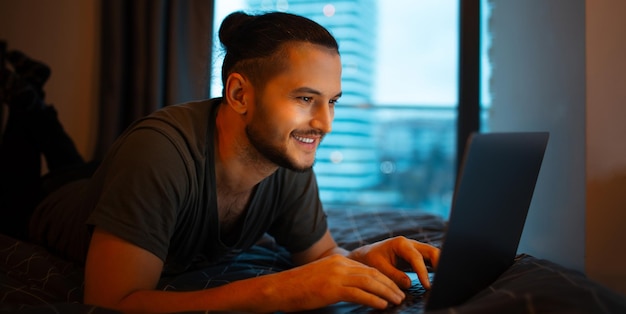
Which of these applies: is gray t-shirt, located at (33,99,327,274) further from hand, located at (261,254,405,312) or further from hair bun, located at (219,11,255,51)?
hand, located at (261,254,405,312)

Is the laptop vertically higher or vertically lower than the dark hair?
lower

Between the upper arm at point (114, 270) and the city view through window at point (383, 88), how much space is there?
2609mm

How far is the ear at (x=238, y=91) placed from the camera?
118 centimetres

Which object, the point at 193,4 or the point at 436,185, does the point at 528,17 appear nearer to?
the point at 193,4

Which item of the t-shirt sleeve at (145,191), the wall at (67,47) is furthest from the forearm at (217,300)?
the wall at (67,47)

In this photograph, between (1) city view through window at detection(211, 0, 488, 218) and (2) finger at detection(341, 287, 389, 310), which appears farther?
(1) city view through window at detection(211, 0, 488, 218)

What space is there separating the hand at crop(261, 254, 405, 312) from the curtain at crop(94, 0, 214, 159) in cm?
191

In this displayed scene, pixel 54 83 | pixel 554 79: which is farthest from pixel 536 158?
pixel 54 83

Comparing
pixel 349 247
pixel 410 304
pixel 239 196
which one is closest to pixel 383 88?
pixel 349 247

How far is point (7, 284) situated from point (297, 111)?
714 mm

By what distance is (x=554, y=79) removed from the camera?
1365mm

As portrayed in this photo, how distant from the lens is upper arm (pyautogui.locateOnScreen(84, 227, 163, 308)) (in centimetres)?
87

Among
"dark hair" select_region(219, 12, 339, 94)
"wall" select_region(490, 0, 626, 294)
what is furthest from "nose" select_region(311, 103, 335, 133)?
"wall" select_region(490, 0, 626, 294)

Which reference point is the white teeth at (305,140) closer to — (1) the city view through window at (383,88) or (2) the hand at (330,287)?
(2) the hand at (330,287)
